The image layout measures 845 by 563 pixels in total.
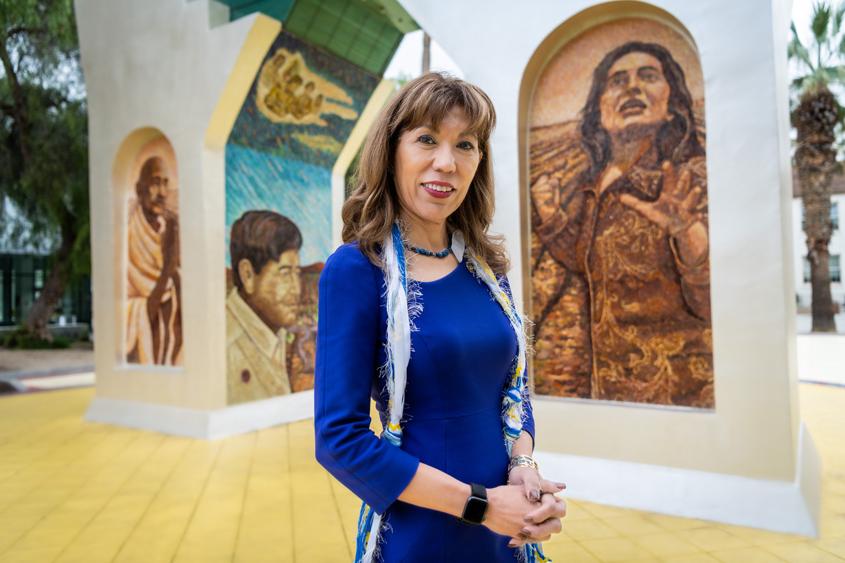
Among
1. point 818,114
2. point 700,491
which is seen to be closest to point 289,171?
point 700,491

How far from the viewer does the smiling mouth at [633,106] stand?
4.32 metres

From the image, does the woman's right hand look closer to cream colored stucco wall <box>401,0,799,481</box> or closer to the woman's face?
the woman's face

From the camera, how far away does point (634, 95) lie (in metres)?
4.36

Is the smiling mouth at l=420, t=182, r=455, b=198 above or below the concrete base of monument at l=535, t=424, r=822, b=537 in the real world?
above

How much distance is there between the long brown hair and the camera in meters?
1.34

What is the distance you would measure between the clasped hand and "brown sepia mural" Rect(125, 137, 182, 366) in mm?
6610

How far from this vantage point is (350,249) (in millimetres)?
1330

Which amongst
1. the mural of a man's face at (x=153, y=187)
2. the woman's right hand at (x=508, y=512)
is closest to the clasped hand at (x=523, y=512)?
the woman's right hand at (x=508, y=512)

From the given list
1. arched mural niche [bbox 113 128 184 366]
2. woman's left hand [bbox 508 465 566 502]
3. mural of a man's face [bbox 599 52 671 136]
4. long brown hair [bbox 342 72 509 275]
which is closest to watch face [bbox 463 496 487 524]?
woman's left hand [bbox 508 465 566 502]

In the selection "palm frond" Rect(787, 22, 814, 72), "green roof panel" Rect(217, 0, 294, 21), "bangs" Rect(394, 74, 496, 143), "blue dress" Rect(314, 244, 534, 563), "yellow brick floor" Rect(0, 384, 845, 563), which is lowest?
"yellow brick floor" Rect(0, 384, 845, 563)

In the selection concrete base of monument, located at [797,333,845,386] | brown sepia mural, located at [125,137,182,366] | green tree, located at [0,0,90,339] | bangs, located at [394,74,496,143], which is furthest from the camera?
green tree, located at [0,0,90,339]

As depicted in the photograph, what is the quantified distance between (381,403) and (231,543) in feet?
9.92

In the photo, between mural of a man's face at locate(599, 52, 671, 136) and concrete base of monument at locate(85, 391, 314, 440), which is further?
concrete base of monument at locate(85, 391, 314, 440)

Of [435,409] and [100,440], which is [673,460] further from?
[100,440]
